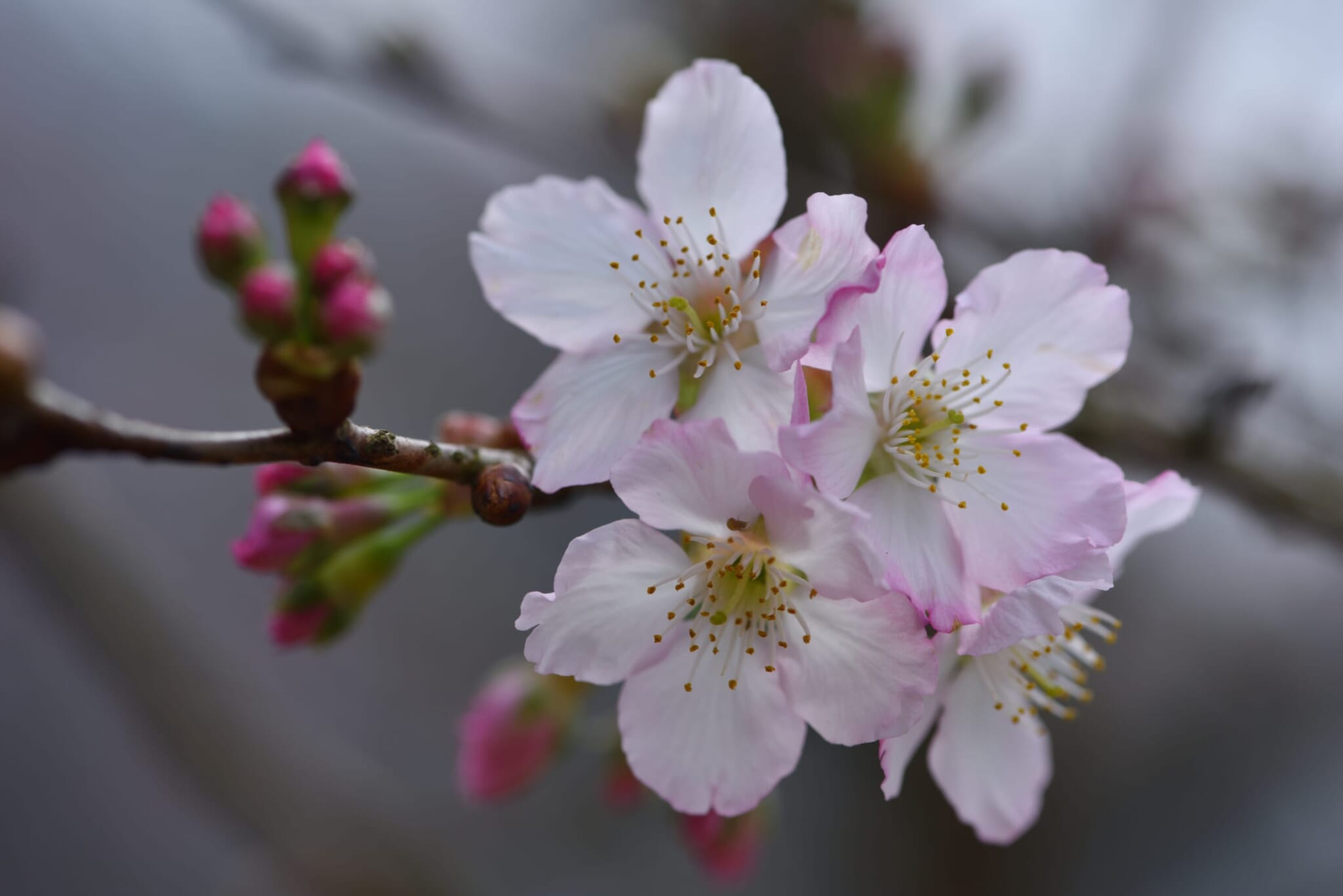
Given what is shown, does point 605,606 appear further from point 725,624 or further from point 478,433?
point 478,433

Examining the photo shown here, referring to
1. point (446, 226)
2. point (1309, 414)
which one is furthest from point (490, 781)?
point (446, 226)

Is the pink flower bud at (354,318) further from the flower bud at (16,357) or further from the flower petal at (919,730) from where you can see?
the flower petal at (919,730)

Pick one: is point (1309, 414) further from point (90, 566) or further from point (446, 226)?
point (446, 226)

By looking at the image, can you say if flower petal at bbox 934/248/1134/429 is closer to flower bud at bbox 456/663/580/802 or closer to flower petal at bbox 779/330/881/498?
flower petal at bbox 779/330/881/498

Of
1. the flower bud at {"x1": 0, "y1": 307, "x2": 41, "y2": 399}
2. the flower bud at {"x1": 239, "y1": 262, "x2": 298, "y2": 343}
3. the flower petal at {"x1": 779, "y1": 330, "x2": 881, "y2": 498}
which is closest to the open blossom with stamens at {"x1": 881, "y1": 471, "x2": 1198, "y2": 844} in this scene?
the flower petal at {"x1": 779, "y1": 330, "x2": 881, "y2": 498}

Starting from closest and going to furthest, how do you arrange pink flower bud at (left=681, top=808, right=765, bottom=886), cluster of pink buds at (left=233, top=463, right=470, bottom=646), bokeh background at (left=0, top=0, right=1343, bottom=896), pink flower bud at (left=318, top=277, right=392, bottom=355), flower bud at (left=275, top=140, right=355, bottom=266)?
pink flower bud at (left=318, top=277, right=392, bottom=355) → flower bud at (left=275, top=140, right=355, bottom=266) → cluster of pink buds at (left=233, top=463, right=470, bottom=646) → pink flower bud at (left=681, top=808, right=765, bottom=886) → bokeh background at (left=0, top=0, right=1343, bottom=896)
